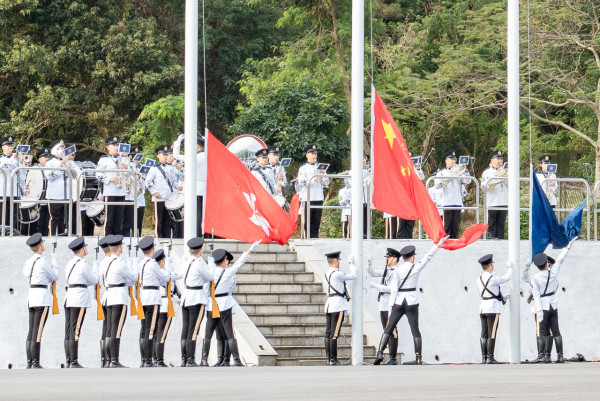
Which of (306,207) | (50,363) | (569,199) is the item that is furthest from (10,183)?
(569,199)

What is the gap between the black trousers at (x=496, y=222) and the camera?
2091cm

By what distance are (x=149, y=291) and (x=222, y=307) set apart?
1010mm

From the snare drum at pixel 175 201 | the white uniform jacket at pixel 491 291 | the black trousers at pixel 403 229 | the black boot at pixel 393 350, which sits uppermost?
the snare drum at pixel 175 201

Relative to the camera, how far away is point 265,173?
67.4 ft

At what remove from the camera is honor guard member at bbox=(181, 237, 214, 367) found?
53.7ft

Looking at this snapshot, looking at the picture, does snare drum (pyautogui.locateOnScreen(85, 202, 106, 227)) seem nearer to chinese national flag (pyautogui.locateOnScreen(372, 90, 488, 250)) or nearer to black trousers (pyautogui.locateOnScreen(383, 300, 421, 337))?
chinese national flag (pyautogui.locateOnScreen(372, 90, 488, 250))

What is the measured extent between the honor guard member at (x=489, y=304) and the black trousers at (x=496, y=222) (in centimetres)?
305

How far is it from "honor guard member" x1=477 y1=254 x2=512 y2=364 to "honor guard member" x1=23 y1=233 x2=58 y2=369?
6150mm

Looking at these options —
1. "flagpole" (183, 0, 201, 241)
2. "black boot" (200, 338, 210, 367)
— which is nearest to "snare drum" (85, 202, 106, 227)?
"flagpole" (183, 0, 201, 241)

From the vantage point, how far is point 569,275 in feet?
67.1

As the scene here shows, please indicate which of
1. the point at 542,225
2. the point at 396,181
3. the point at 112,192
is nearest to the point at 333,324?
the point at 396,181

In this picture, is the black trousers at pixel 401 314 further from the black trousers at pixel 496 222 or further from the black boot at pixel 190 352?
the black trousers at pixel 496 222

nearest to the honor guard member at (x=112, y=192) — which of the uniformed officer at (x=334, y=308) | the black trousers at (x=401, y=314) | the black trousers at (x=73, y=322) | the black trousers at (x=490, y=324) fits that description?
the black trousers at (x=73, y=322)

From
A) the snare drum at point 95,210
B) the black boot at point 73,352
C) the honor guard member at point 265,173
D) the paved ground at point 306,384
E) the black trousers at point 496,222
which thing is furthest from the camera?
the black trousers at point 496,222
